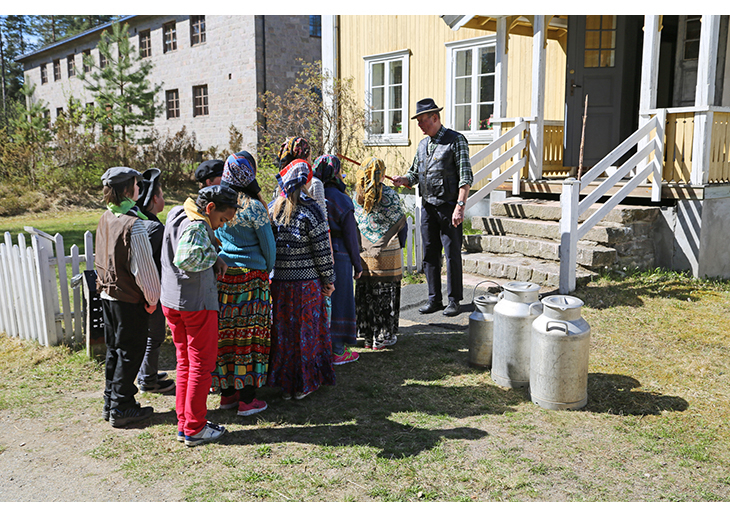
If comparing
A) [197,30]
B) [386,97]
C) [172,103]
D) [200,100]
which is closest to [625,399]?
[386,97]

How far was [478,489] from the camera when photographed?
325cm

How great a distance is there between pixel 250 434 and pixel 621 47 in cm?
889

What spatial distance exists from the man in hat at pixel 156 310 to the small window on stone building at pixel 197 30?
22257 mm

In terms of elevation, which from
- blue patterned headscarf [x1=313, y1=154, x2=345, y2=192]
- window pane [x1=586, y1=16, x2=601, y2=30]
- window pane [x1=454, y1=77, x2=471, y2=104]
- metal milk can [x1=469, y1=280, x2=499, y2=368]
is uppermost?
window pane [x1=586, y1=16, x2=601, y2=30]

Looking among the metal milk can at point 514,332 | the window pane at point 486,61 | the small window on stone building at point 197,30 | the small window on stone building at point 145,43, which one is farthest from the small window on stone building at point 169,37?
the metal milk can at point 514,332

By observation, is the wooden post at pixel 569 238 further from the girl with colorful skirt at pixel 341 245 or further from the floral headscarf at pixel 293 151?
the floral headscarf at pixel 293 151

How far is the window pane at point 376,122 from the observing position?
1458 cm

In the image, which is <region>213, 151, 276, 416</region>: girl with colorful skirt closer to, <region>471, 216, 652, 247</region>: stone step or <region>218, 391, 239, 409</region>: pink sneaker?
<region>218, 391, 239, 409</region>: pink sneaker

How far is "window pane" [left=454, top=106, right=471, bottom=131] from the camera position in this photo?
12.6 m

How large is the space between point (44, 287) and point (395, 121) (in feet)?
33.1

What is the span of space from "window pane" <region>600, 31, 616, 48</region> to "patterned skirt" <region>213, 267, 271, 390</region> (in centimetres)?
819

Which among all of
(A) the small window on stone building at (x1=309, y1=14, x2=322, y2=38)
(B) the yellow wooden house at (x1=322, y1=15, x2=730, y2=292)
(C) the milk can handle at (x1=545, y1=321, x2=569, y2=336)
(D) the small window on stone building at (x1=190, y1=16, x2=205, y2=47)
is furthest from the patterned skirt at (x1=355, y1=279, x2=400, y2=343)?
(D) the small window on stone building at (x1=190, y1=16, x2=205, y2=47)

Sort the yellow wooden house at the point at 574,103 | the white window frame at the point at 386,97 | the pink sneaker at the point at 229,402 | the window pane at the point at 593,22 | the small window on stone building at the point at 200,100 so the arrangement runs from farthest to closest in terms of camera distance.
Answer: the small window on stone building at the point at 200,100, the white window frame at the point at 386,97, the window pane at the point at 593,22, the yellow wooden house at the point at 574,103, the pink sneaker at the point at 229,402
